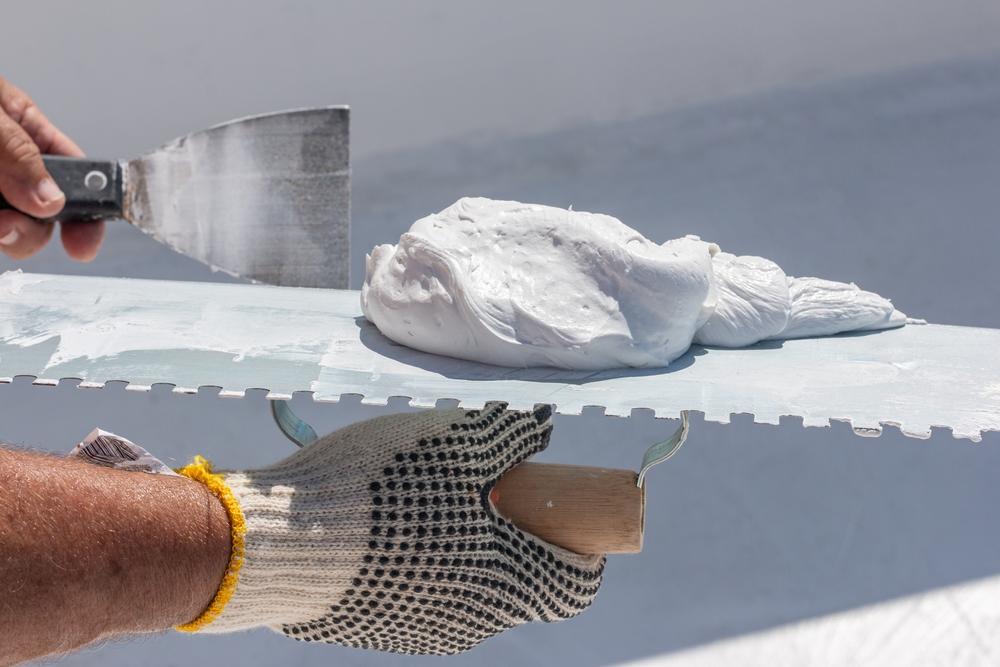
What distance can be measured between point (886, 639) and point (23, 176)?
1470mm

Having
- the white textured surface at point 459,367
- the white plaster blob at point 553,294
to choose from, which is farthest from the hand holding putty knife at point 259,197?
the white plaster blob at point 553,294

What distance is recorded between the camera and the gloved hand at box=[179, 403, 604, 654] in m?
1.04

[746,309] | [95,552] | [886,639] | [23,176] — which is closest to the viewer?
[95,552]

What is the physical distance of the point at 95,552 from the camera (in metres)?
0.92

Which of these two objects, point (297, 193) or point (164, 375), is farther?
point (297, 193)

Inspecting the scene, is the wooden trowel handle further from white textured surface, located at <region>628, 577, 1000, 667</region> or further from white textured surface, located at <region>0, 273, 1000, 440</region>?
white textured surface, located at <region>628, 577, 1000, 667</region>

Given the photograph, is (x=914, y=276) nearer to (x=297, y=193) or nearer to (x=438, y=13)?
(x=438, y=13)

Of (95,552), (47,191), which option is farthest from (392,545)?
(47,191)

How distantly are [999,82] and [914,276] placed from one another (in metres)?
0.63

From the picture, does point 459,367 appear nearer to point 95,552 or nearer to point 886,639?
point 95,552

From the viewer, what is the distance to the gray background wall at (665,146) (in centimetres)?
201

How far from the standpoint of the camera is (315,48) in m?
2.43

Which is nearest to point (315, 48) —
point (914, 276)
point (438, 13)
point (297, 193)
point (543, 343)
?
point (438, 13)

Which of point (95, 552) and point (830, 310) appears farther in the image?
point (830, 310)
